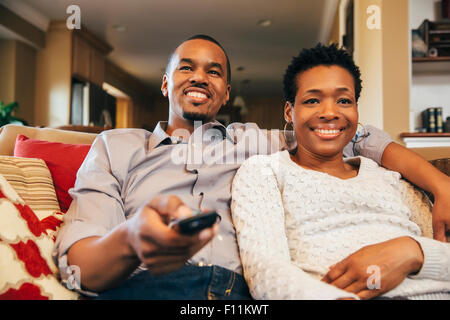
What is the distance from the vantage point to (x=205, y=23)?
510cm

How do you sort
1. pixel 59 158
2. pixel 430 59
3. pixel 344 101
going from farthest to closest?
pixel 430 59, pixel 59 158, pixel 344 101

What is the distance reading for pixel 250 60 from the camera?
6.68m

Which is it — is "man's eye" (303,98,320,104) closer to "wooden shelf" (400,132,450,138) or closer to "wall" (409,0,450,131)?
"wooden shelf" (400,132,450,138)

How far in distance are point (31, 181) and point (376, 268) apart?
3.30 ft

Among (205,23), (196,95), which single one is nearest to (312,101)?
(196,95)

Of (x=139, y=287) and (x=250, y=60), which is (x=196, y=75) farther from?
(x=250, y=60)

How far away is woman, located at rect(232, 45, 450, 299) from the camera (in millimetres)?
826

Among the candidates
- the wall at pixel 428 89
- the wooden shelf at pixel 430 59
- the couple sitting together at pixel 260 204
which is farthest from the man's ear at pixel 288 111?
the wall at pixel 428 89

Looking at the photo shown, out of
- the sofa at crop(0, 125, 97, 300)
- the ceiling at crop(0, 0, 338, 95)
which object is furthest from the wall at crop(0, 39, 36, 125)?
the sofa at crop(0, 125, 97, 300)

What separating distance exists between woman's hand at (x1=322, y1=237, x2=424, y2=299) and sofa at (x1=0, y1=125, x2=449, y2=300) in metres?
0.25

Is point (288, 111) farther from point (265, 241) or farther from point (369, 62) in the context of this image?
point (369, 62)

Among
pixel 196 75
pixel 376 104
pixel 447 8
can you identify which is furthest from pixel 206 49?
pixel 447 8

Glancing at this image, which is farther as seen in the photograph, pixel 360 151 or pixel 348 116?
pixel 360 151
